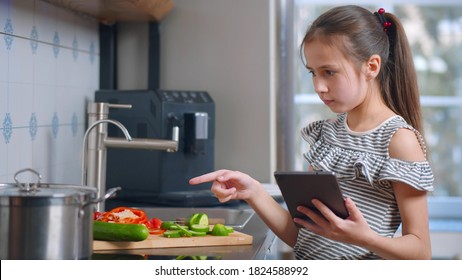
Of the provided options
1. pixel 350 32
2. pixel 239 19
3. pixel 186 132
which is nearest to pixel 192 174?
pixel 186 132

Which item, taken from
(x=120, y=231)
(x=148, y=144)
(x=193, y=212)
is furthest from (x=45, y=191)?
(x=193, y=212)

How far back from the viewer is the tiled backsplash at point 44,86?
1795mm

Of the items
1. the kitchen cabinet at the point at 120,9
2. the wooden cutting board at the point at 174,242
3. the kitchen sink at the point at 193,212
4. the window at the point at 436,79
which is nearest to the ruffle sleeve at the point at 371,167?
the wooden cutting board at the point at 174,242

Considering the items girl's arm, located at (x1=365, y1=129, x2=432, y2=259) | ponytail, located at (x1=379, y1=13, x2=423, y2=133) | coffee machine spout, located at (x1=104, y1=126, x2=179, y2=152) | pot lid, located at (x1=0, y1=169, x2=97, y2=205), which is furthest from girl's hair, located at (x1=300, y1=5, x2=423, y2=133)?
pot lid, located at (x1=0, y1=169, x2=97, y2=205)

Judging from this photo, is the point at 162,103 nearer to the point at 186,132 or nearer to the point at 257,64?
the point at 186,132

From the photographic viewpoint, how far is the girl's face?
152cm

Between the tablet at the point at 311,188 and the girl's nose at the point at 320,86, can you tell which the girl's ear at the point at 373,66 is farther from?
the tablet at the point at 311,188

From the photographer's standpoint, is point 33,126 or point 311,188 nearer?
point 311,188

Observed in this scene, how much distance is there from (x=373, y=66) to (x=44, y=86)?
0.89 meters

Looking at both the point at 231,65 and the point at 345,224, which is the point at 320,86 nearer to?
the point at 345,224

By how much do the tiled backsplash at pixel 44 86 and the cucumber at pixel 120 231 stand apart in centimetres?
39

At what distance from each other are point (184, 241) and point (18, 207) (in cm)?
52

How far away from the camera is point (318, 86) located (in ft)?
4.96

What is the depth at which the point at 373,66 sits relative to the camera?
1584 mm
